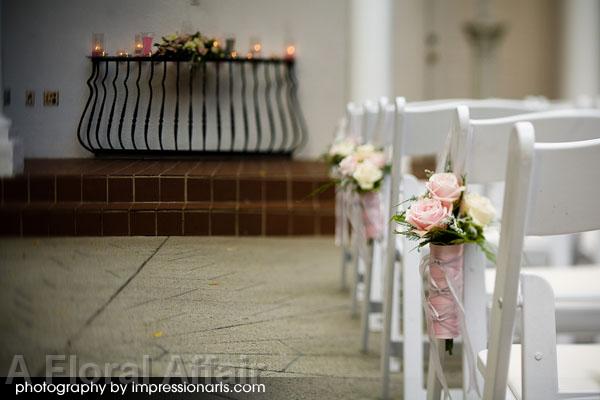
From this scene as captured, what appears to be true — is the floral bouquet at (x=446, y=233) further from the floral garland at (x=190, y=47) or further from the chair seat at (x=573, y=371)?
the floral garland at (x=190, y=47)

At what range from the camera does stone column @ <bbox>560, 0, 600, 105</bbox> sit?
29.2 feet

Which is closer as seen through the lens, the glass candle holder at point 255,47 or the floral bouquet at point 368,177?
the glass candle holder at point 255,47

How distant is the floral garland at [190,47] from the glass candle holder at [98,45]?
86mm

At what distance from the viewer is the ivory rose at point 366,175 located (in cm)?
309

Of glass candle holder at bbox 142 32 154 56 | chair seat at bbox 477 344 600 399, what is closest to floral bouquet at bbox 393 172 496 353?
chair seat at bbox 477 344 600 399

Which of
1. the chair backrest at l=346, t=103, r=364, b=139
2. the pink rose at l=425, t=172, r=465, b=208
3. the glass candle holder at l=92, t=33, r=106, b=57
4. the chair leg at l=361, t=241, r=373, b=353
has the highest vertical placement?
the glass candle holder at l=92, t=33, r=106, b=57

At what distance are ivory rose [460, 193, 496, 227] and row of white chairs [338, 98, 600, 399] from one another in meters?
0.09

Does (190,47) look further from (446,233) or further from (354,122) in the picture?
(354,122)

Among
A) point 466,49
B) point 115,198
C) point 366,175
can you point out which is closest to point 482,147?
point 115,198

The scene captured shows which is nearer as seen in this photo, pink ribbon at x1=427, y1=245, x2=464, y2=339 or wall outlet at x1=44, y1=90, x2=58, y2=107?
wall outlet at x1=44, y1=90, x2=58, y2=107

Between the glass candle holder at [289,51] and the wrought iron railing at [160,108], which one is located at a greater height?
the glass candle holder at [289,51]

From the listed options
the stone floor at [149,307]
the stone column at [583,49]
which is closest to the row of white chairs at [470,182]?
the stone floor at [149,307]

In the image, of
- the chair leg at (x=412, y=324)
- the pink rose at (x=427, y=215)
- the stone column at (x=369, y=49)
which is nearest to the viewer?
the pink rose at (x=427, y=215)

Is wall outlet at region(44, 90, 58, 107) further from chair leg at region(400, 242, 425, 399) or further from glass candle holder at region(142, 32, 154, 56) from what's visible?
chair leg at region(400, 242, 425, 399)
